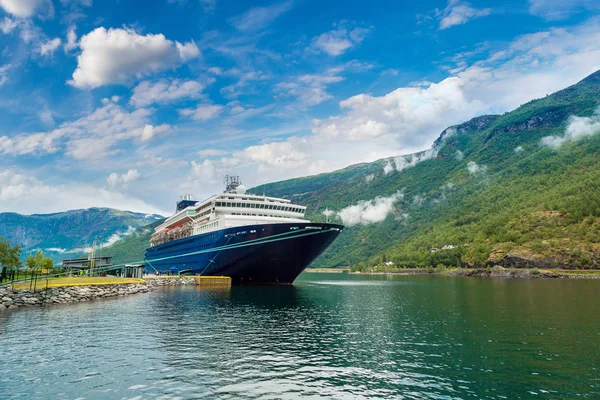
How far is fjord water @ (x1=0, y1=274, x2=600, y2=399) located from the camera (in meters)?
17.7

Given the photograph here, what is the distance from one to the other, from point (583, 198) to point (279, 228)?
162 metres

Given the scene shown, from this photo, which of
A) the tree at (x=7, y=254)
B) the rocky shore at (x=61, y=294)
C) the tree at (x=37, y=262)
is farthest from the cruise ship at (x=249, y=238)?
the tree at (x=37, y=262)

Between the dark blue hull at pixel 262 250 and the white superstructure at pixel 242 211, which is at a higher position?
the white superstructure at pixel 242 211

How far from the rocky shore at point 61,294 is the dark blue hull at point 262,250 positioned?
1376 cm

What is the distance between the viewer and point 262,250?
66.3 metres

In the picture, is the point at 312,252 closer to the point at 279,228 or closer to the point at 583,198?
the point at 279,228

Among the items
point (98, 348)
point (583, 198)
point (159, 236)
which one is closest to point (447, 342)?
point (98, 348)

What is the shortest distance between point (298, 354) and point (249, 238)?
43311 mm

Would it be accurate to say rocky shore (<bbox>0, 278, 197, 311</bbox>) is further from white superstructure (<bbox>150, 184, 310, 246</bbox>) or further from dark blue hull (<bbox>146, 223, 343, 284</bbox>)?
white superstructure (<bbox>150, 184, 310, 246</bbox>)

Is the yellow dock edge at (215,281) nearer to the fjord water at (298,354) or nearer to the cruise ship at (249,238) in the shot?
the cruise ship at (249,238)

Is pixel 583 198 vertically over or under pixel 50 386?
over

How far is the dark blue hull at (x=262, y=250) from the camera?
6481cm

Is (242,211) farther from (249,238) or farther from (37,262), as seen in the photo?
(37,262)

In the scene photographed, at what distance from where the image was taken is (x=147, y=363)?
21.6m
